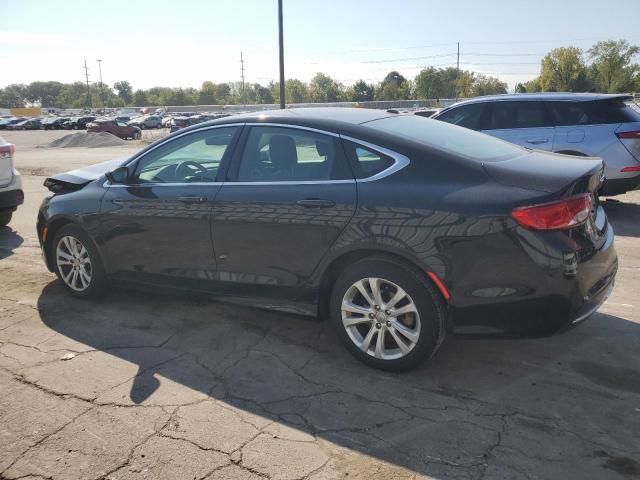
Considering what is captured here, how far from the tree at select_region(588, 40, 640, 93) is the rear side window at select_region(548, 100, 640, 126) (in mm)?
96706

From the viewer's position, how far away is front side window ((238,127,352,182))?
11.9 ft

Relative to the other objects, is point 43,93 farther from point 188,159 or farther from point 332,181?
point 332,181

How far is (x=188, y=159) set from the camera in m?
4.33

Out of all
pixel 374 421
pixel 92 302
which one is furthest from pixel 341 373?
pixel 92 302

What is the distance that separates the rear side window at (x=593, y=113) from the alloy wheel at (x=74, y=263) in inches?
259

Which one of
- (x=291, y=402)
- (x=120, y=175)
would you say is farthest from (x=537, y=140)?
(x=291, y=402)

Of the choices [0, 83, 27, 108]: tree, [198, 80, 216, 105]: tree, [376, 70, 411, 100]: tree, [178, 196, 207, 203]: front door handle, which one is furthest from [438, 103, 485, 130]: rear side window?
[0, 83, 27, 108]: tree

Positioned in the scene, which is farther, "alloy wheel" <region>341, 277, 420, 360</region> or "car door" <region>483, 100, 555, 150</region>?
"car door" <region>483, 100, 555, 150</region>

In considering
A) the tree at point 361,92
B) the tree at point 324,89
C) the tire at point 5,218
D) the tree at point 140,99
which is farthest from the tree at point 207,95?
the tire at point 5,218

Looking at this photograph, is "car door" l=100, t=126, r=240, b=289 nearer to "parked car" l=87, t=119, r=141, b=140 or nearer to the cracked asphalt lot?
the cracked asphalt lot

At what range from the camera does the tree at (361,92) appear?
119 meters

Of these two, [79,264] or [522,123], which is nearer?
[79,264]

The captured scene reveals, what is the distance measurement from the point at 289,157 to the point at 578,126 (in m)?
5.53

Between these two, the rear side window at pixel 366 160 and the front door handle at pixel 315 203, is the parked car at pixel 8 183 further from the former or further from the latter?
the rear side window at pixel 366 160
